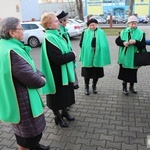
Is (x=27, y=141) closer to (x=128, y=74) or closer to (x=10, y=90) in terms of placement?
(x=10, y=90)

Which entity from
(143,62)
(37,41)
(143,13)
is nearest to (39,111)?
(143,62)

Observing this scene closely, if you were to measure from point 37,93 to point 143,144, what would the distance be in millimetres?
1752

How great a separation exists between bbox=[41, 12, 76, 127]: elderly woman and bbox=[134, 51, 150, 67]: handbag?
1602 millimetres

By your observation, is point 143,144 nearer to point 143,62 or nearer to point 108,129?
point 108,129

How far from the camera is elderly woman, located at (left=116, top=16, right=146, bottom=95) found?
4.81m

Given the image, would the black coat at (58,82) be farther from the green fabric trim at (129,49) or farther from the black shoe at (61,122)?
the green fabric trim at (129,49)

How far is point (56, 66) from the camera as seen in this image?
11.9ft

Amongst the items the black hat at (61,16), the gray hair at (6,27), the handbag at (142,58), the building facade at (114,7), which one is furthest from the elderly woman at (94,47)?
the building facade at (114,7)

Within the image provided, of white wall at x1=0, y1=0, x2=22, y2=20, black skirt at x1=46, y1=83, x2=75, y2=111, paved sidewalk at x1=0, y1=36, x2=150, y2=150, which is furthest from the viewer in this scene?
white wall at x1=0, y1=0, x2=22, y2=20

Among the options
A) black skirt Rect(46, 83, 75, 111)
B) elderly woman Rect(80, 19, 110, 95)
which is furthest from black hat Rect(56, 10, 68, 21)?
Result: elderly woman Rect(80, 19, 110, 95)

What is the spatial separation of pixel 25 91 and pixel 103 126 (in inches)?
73.7

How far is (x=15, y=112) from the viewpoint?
2512 millimetres

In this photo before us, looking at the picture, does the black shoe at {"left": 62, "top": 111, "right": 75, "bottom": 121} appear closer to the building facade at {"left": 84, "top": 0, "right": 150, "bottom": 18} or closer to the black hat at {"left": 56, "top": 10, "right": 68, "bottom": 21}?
the black hat at {"left": 56, "top": 10, "right": 68, "bottom": 21}

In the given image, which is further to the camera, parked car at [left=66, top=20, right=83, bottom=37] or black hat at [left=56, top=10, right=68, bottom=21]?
parked car at [left=66, top=20, right=83, bottom=37]
